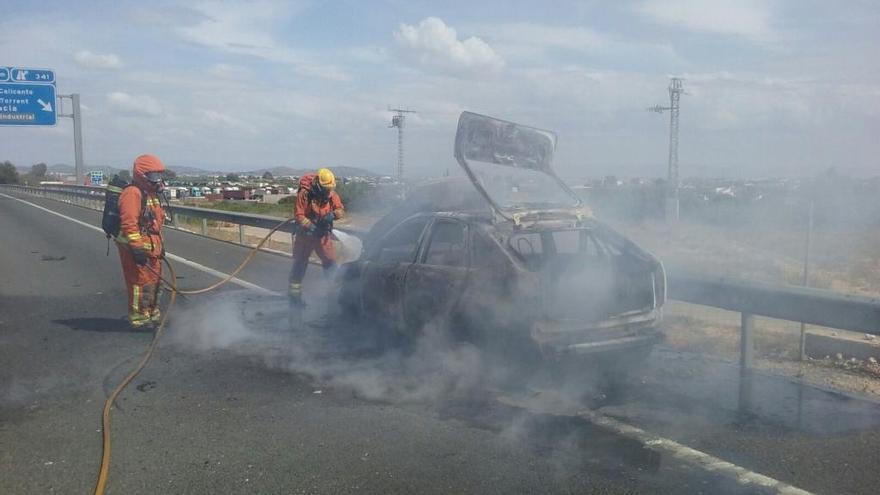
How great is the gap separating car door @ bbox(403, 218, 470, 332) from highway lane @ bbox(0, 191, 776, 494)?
0.95 meters

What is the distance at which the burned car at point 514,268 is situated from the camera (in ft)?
17.3

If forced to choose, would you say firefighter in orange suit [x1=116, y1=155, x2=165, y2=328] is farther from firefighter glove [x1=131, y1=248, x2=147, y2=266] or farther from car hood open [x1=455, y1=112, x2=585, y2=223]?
car hood open [x1=455, y1=112, x2=585, y2=223]

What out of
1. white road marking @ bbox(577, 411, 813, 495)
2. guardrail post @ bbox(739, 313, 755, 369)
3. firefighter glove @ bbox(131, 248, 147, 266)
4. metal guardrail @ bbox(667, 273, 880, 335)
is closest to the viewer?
white road marking @ bbox(577, 411, 813, 495)

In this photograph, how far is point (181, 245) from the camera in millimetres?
16219

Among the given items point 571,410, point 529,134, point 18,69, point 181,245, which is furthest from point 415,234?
point 18,69

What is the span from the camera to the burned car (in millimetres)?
5262

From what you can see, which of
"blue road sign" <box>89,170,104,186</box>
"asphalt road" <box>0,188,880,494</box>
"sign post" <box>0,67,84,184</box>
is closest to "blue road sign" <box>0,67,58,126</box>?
"sign post" <box>0,67,84,184</box>

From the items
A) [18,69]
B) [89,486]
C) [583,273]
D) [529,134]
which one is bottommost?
[89,486]

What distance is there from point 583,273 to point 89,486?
11.7ft

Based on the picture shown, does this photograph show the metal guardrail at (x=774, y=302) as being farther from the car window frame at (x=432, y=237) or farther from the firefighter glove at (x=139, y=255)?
the firefighter glove at (x=139, y=255)

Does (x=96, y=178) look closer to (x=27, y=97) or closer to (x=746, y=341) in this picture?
(x=27, y=97)

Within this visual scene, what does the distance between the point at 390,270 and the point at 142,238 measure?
8.96 ft

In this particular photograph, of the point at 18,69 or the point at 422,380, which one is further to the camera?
the point at 18,69

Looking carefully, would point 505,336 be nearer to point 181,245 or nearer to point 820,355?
point 820,355
